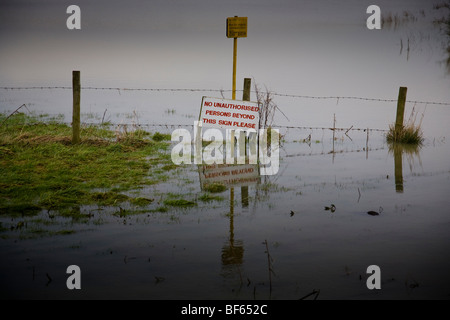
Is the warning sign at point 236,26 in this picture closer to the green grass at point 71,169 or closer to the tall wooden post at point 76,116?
the green grass at point 71,169

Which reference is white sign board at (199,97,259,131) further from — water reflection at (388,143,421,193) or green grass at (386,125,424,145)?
green grass at (386,125,424,145)

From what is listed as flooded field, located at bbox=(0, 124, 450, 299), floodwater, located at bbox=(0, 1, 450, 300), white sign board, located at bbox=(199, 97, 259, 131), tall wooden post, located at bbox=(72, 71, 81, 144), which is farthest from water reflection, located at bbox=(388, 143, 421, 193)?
tall wooden post, located at bbox=(72, 71, 81, 144)

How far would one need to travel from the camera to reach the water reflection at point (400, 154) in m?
10.9

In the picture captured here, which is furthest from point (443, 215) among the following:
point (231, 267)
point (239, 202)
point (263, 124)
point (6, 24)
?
point (6, 24)

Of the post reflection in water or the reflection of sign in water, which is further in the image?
the reflection of sign in water

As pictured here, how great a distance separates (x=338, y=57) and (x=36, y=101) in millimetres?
33741

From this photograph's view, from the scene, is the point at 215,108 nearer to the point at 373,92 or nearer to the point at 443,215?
the point at 443,215

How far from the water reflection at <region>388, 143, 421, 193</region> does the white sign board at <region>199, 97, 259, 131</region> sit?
4184 millimetres

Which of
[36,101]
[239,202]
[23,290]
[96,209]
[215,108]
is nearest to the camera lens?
[23,290]

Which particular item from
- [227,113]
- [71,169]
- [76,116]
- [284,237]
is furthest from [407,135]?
[71,169]

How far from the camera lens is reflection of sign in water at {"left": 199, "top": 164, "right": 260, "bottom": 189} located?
10344 mm

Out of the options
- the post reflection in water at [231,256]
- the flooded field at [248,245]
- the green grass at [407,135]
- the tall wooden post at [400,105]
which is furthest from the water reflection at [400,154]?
the post reflection in water at [231,256]

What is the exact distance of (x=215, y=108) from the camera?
13.6m

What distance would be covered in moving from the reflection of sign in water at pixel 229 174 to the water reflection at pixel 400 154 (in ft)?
10.5
